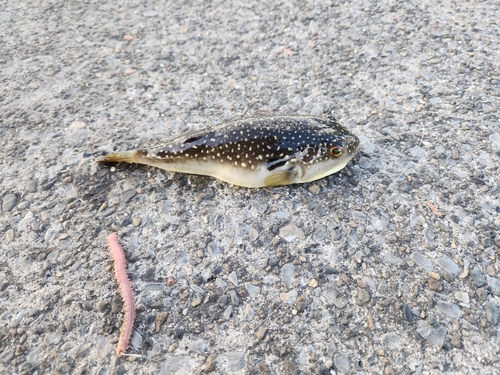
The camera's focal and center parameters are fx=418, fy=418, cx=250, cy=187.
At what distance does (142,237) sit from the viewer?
11.5 feet

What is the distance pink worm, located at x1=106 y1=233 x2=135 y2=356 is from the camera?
2.85 m

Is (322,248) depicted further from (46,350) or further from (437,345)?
(46,350)

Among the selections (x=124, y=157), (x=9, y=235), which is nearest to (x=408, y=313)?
(x=124, y=157)

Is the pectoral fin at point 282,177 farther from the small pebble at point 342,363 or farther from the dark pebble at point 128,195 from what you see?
the small pebble at point 342,363

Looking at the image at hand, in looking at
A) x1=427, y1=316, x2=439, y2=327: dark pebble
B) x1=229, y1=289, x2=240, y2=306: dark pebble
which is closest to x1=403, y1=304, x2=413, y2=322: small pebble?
x1=427, y1=316, x2=439, y2=327: dark pebble

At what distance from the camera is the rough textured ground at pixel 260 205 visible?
113 inches

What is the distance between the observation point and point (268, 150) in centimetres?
358

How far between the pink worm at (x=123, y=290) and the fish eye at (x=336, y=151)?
6.36ft

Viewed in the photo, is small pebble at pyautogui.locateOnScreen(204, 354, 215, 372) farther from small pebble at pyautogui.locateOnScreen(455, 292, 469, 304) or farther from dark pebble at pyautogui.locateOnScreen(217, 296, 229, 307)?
small pebble at pyautogui.locateOnScreen(455, 292, 469, 304)

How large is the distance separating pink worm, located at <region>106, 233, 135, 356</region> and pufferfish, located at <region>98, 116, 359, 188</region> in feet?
3.10

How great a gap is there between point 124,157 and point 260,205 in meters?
1.38

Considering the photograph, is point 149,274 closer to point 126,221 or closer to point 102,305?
point 102,305

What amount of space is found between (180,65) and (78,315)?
11.0ft

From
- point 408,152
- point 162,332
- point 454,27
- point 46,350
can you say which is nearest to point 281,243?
point 162,332
